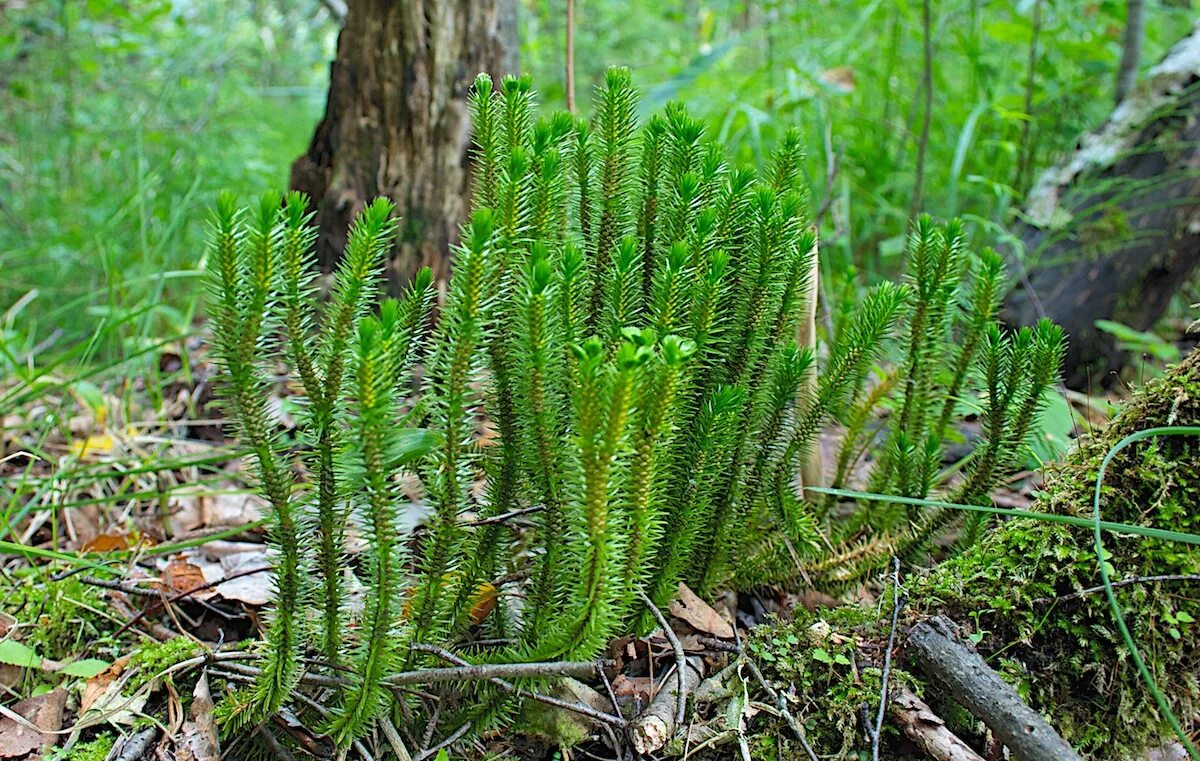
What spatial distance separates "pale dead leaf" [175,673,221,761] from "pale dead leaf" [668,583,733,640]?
942 mm

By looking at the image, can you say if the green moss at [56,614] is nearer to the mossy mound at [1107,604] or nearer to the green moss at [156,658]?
the green moss at [156,658]

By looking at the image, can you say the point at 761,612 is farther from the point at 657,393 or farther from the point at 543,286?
the point at 543,286

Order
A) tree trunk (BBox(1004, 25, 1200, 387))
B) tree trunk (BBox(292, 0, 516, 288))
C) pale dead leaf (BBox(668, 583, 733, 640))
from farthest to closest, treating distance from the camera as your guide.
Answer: tree trunk (BBox(1004, 25, 1200, 387))
tree trunk (BBox(292, 0, 516, 288))
pale dead leaf (BBox(668, 583, 733, 640))

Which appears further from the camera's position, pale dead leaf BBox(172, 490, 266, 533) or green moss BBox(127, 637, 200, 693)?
pale dead leaf BBox(172, 490, 266, 533)

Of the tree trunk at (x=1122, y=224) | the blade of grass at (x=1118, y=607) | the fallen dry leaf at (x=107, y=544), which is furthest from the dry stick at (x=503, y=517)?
the tree trunk at (x=1122, y=224)

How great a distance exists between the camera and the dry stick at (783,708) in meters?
1.56

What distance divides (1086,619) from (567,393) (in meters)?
1.07

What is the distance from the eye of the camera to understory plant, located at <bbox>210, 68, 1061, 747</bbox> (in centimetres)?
131

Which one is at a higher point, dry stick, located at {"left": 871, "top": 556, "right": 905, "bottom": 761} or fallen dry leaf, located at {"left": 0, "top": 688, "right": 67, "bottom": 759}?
dry stick, located at {"left": 871, "top": 556, "right": 905, "bottom": 761}

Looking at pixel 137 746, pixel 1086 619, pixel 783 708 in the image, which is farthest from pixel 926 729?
pixel 137 746

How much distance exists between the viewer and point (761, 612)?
Answer: 7.03ft

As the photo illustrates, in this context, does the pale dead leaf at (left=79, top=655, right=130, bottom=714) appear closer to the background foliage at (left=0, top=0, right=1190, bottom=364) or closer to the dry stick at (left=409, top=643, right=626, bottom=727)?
the dry stick at (left=409, top=643, right=626, bottom=727)

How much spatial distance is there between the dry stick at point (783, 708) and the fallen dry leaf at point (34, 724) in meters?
1.38

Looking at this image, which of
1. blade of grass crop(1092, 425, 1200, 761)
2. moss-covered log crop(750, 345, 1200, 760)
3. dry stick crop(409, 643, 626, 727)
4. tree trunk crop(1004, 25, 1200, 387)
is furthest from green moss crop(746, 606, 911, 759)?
tree trunk crop(1004, 25, 1200, 387)
